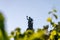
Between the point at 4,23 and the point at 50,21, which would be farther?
the point at 50,21

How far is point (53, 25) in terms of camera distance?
3283mm

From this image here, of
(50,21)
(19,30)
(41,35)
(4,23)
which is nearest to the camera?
(4,23)

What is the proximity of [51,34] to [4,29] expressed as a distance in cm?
193

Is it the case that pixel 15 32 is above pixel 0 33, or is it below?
below

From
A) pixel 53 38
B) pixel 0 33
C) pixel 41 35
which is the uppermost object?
pixel 0 33

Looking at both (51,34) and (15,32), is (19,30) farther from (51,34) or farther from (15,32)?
(51,34)

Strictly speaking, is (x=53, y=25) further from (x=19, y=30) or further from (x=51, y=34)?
(x=19, y=30)

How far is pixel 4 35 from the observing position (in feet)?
3.77

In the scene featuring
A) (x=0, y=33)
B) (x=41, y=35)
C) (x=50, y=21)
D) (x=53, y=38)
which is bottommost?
(x=53, y=38)

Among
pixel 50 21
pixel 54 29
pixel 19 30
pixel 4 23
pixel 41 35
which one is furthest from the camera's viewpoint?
pixel 54 29

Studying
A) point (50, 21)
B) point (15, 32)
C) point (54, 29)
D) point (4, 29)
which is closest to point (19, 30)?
point (15, 32)

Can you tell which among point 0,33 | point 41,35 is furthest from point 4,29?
point 41,35

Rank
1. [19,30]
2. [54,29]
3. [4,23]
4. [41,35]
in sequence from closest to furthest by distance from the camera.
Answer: [4,23] → [41,35] → [19,30] → [54,29]

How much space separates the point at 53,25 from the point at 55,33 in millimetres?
281
